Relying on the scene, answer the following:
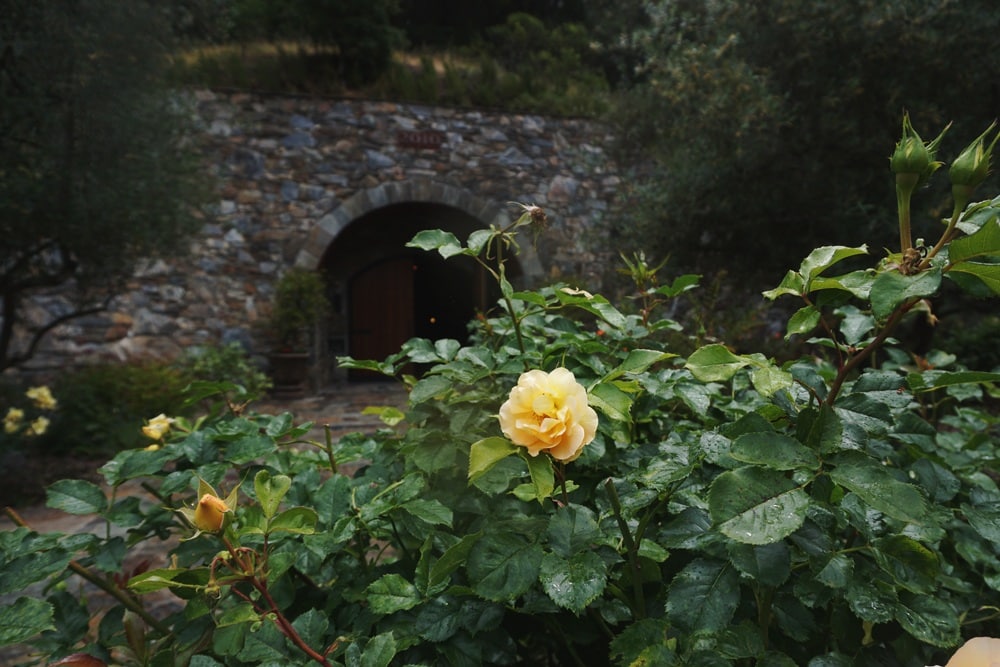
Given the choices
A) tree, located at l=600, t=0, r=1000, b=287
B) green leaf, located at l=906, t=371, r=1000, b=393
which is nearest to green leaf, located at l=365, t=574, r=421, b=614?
green leaf, located at l=906, t=371, r=1000, b=393

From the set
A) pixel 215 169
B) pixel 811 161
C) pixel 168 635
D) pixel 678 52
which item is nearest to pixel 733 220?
pixel 811 161

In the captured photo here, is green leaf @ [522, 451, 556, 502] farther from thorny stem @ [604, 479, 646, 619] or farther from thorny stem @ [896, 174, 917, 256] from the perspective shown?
thorny stem @ [896, 174, 917, 256]

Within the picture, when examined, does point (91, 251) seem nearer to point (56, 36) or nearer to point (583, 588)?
A: point (56, 36)

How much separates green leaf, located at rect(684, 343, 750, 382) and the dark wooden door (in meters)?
7.45

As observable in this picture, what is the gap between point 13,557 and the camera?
2.23ft

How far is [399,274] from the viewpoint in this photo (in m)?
8.05

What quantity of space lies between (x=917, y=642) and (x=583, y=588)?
1.26ft

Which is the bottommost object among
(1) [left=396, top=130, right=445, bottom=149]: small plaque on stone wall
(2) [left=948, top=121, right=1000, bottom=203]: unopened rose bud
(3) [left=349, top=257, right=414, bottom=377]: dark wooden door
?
(3) [left=349, top=257, right=414, bottom=377]: dark wooden door

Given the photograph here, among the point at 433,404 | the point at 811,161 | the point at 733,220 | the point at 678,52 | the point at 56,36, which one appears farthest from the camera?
the point at 678,52

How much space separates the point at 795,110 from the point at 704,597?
4685mm

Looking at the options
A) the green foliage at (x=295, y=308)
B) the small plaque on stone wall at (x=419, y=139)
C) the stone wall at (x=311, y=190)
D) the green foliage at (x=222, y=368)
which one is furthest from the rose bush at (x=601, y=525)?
the small plaque on stone wall at (x=419, y=139)

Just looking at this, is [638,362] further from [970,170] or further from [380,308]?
[380,308]

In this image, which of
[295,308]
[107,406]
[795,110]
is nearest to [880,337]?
[795,110]

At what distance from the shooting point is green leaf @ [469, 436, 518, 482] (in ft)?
1.80
